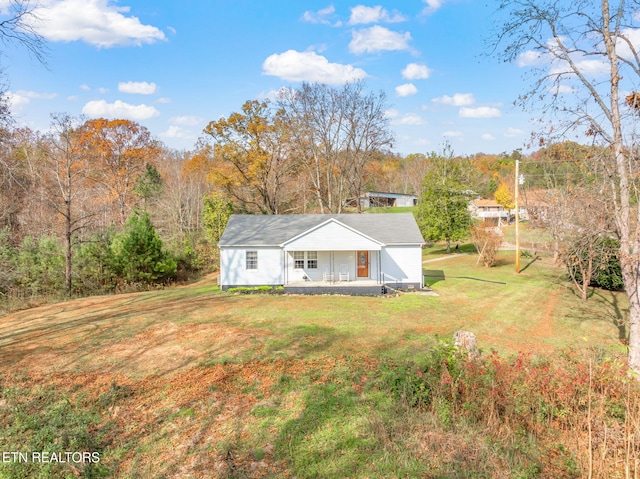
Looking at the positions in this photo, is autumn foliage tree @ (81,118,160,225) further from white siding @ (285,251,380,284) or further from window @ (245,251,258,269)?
white siding @ (285,251,380,284)

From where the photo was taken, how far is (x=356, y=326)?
12680mm

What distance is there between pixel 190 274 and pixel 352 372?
2271 centimetres

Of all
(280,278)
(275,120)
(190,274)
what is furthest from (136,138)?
(280,278)

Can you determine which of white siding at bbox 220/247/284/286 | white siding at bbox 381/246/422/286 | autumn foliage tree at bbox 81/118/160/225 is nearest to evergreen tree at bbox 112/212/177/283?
white siding at bbox 220/247/284/286

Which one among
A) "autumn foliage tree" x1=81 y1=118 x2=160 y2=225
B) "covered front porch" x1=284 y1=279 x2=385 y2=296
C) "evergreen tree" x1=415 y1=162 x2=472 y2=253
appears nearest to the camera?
"covered front porch" x1=284 y1=279 x2=385 y2=296

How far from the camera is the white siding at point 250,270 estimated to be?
2041 centimetres

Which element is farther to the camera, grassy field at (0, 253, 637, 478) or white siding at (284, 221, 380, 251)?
white siding at (284, 221, 380, 251)

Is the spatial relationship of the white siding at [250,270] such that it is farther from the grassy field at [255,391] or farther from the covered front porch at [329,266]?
the grassy field at [255,391]

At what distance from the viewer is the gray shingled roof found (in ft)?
67.8

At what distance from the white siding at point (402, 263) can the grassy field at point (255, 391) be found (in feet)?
18.0

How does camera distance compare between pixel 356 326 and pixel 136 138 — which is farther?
pixel 136 138

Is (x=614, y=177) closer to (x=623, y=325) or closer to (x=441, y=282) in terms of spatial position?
(x=623, y=325)

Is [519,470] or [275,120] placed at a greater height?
[275,120]

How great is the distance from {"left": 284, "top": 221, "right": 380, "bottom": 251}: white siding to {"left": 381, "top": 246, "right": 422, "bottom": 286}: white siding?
5.38ft
